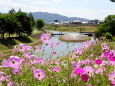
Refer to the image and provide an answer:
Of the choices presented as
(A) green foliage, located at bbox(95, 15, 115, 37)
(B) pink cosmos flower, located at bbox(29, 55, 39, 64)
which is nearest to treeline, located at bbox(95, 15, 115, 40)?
(A) green foliage, located at bbox(95, 15, 115, 37)

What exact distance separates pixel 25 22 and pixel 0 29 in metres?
15.0

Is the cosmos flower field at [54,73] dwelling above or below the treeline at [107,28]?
above

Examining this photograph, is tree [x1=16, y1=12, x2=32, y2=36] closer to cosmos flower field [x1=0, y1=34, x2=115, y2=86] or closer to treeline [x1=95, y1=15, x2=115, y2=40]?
treeline [x1=95, y1=15, x2=115, y2=40]

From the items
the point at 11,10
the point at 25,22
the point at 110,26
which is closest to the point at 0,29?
the point at 25,22

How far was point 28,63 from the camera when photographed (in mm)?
3973

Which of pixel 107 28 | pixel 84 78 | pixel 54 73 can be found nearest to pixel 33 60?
pixel 54 73

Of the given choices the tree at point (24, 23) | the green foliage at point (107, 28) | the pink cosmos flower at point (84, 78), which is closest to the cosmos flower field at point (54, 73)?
the pink cosmos flower at point (84, 78)

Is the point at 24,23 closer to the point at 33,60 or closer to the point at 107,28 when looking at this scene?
the point at 107,28

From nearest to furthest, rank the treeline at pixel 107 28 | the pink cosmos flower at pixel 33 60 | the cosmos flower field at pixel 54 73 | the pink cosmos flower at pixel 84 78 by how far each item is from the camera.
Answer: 1. the pink cosmos flower at pixel 84 78
2. the cosmos flower field at pixel 54 73
3. the pink cosmos flower at pixel 33 60
4. the treeline at pixel 107 28

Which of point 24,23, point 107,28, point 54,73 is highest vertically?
point 54,73

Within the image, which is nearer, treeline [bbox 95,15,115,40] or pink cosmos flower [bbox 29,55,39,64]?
pink cosmos flower [bbox 29,55,39,64]

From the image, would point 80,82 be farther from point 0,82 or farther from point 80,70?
point 0,82

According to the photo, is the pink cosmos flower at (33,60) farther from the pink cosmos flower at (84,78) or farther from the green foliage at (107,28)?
the green foliage at (107,28)

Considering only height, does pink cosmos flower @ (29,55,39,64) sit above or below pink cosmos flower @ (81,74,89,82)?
below
